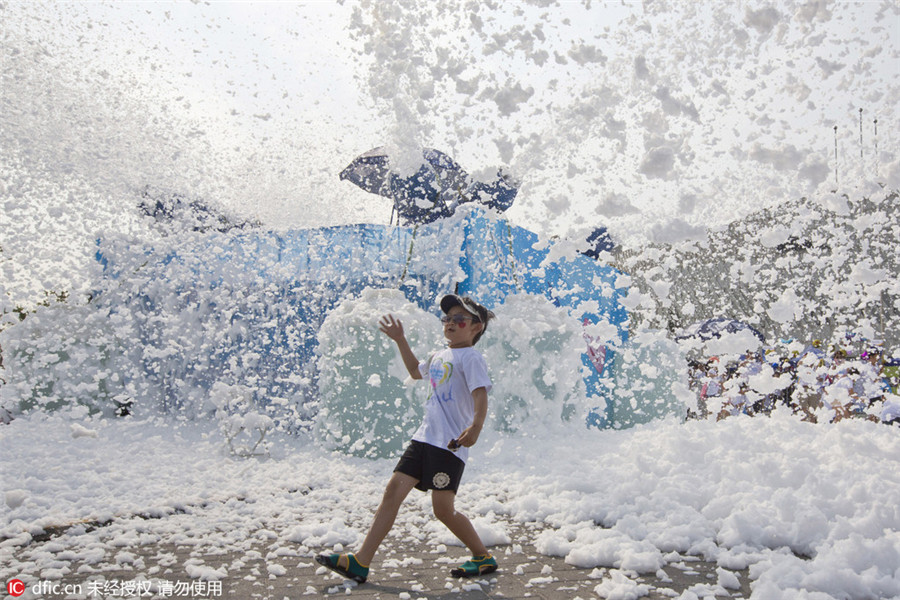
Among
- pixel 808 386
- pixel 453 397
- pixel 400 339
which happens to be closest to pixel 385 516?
pixel 453 397

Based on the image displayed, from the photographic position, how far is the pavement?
2785 mm

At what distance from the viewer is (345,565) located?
289 centimetres

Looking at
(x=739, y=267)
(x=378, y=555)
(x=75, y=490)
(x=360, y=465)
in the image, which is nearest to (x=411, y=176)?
(x=360, y=465)

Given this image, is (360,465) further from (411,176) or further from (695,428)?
(411,176)

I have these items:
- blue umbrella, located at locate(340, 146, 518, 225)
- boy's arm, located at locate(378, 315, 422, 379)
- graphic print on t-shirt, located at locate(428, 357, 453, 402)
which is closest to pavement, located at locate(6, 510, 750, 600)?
graphic print on t-shirt, located at locate(428, 357, 453, 402)

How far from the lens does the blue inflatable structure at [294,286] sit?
7.24 m

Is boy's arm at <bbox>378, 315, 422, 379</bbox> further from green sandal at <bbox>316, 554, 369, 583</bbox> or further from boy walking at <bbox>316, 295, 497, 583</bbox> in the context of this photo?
green sandal at <bbox>316, 554, 369, 583</bbox>

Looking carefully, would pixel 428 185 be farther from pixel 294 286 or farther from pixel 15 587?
pixel 15 587

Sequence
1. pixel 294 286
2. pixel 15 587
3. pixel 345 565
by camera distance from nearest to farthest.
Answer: pixel 15 587, pixel 345 565, pixel 294 286

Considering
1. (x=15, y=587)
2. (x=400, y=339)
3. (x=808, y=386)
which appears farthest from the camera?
(x=808, y=386)

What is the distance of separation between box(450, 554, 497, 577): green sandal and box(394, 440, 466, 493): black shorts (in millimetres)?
341

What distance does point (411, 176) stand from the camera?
8.73 meters

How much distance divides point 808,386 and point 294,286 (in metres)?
6.59

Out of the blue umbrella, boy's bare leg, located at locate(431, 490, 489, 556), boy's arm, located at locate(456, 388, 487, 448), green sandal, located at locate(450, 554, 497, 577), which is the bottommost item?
green sandal, located at locate(450, 554, 497, 577)
